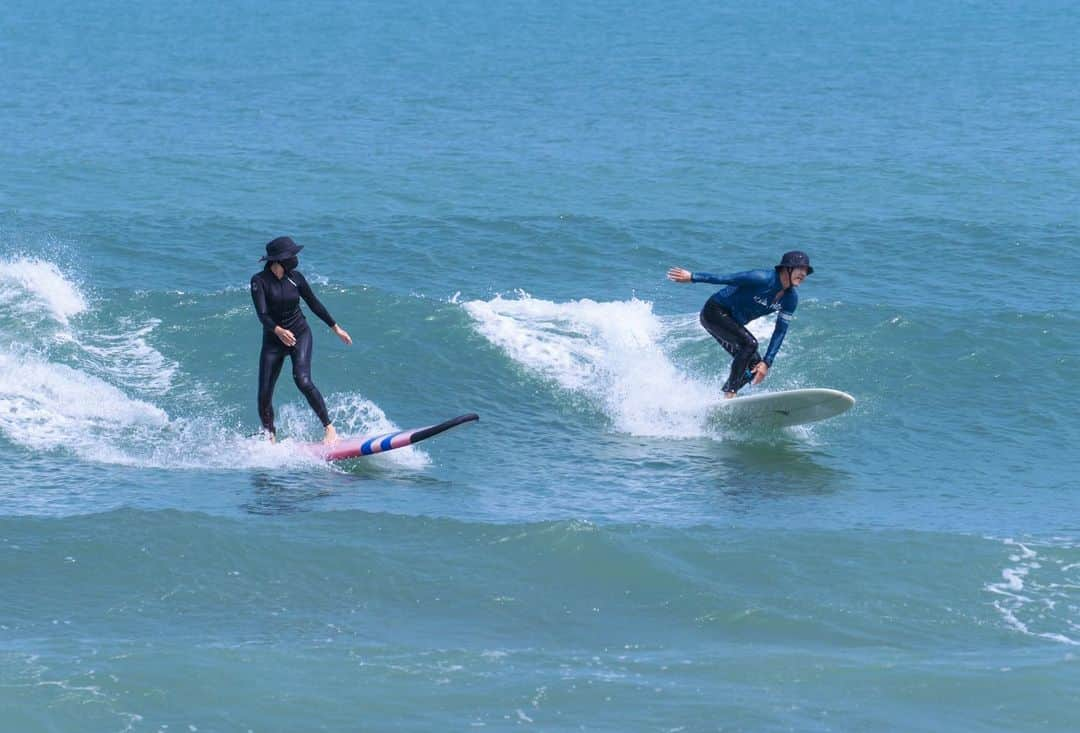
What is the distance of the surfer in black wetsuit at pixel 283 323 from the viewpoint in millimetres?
14211

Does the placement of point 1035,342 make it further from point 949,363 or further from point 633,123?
point 633,123

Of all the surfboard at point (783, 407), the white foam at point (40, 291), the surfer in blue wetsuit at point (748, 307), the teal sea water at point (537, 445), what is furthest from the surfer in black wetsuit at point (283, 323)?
the white foam at point (40, 291)

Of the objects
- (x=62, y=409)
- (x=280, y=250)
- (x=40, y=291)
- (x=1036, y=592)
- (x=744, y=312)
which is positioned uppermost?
(x=744, y=312)

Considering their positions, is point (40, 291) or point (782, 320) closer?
point (782, 320)

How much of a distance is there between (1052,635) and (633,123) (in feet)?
99.6

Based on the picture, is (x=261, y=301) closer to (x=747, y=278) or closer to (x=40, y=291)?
(x=747, y=278)

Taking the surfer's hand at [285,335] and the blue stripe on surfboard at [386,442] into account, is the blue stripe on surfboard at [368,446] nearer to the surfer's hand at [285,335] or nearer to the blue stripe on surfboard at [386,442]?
the blue stripe on surfboard at [386,442]

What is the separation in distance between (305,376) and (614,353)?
16.2 ft

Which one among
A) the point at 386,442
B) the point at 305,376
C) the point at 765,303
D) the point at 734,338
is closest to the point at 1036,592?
the point at 765,303

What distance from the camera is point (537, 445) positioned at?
623 inches

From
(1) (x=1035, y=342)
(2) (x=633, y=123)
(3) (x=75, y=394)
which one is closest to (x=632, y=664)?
(3) (x=75, y=394)

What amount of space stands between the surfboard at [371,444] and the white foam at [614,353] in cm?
264

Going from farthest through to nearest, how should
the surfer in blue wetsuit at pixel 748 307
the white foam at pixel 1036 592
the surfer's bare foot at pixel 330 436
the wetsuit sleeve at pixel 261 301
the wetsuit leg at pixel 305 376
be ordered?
1. the surfer in blue wetsuit at pixel 748 307
2. the surfer's bare foot at pixel 330 436
3. the wetsuit leg at pixel 305 376
4. the wetsuit sleeve at pixel 261 301
5. the white foam at pixel 1036 592

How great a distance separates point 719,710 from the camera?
973cm
